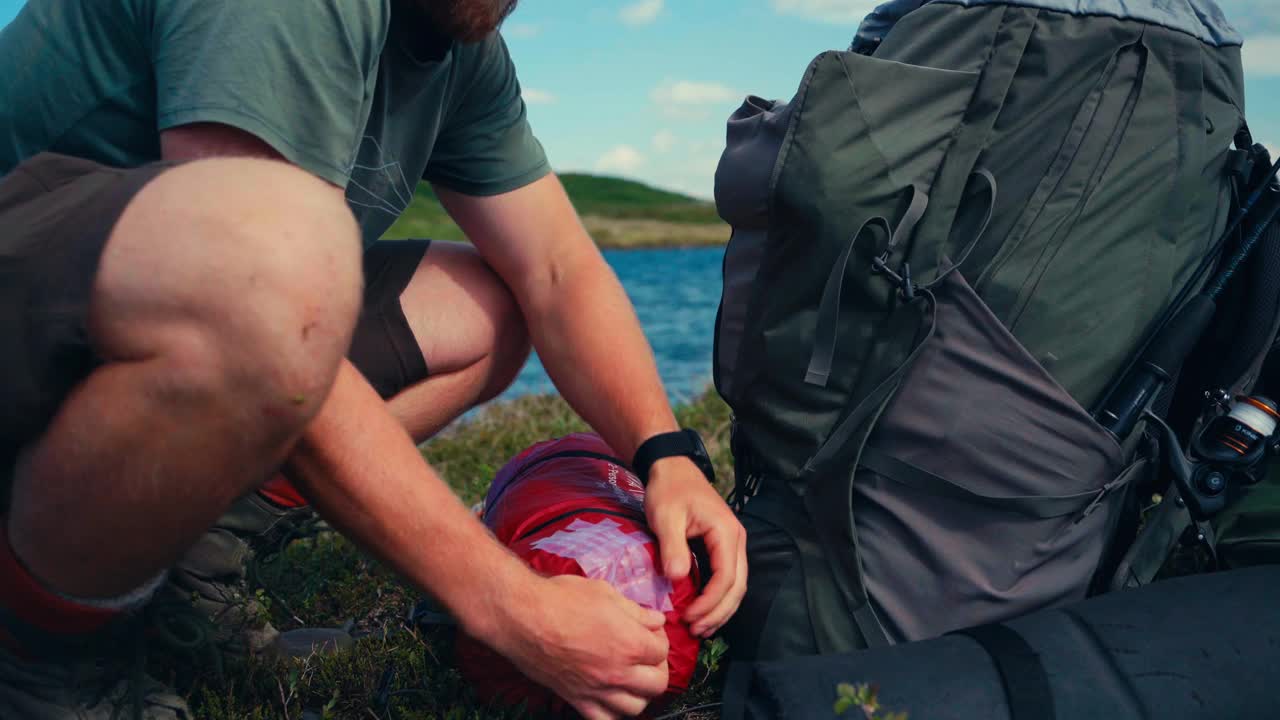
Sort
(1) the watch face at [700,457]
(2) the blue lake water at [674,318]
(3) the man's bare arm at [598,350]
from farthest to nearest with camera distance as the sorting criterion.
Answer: (2) the blue lake water at [674,318] → (1) the watch face at [700,457] → (3) the man's bare arm at [598,350]

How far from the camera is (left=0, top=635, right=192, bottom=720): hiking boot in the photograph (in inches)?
78.8

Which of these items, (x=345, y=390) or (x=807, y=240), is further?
(x=807, y=240)

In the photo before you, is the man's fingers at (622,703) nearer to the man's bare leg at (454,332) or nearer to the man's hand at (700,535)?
the man's hand at (700,535)

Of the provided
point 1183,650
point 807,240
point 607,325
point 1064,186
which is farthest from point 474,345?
point 1183,650

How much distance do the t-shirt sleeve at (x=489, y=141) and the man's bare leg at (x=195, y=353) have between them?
50.8 inches

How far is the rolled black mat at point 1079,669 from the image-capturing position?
194 cm

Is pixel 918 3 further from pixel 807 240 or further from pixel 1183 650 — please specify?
pixel 1183 650

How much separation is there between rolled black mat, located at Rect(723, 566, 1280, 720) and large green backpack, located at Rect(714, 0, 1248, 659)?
24 centimetres

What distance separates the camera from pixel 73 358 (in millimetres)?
1604

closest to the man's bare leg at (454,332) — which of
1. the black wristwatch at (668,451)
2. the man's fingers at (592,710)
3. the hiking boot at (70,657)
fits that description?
the black wristwatch at (668,451)

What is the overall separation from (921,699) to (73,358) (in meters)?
1.55

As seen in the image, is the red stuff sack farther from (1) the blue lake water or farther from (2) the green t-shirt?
(2) the green t-shirt

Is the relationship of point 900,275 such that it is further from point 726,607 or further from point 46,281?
point 46,281

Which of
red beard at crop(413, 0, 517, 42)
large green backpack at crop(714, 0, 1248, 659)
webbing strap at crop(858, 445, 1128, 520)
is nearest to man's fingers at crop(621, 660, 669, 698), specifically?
large green backpack at crop(714, 0, 1248, 659)
